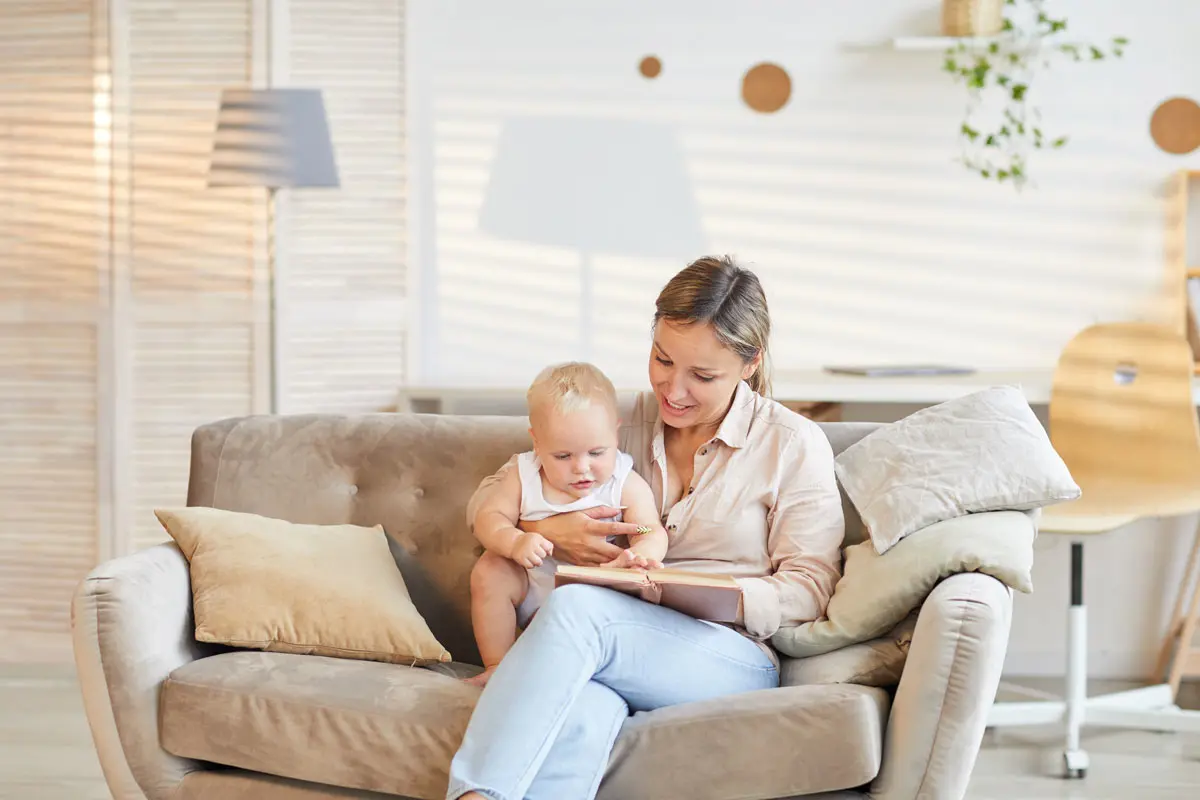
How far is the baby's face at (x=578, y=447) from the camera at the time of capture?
1.99 meters

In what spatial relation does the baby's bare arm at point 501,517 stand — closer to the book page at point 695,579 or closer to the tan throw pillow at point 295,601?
the tan throw pillow at point 295,601

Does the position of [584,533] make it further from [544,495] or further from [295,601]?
[295,601]

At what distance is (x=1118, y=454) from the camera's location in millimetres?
3068

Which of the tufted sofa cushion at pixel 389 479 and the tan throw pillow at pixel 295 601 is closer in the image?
the tan throw pillow at pixel 295 601

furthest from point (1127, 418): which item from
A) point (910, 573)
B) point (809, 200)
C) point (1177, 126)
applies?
point (910, 573)

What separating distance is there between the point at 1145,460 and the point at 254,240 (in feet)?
8.27

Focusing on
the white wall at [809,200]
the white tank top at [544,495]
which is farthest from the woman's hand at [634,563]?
the white wall at [809,200]

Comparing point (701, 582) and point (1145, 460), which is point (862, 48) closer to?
point (1145, 460)

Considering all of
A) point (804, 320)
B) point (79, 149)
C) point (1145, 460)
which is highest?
point (79, 149)

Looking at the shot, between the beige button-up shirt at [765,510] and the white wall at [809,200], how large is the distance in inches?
60.0

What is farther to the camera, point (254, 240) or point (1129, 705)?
point (254, 240)

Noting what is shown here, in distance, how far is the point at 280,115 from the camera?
323 cm

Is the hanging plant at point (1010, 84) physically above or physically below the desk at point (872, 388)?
above

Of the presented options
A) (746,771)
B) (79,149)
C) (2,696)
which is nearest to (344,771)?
(746,771)
